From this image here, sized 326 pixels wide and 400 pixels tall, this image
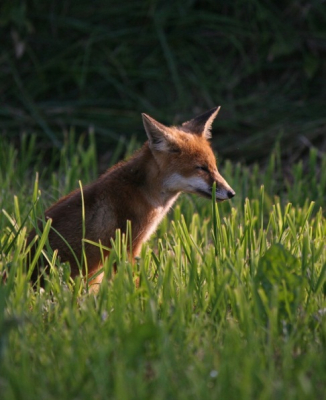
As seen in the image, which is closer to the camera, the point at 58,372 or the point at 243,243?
the point at 58,372

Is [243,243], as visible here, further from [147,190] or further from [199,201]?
[199,201]

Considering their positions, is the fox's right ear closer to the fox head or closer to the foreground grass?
the fox head

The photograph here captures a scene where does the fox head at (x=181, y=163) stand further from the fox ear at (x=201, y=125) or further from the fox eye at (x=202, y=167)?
the fox ear at (x=201, y=125)

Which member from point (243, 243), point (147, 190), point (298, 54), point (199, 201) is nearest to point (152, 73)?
point (298, 54)

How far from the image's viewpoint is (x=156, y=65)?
356 inches

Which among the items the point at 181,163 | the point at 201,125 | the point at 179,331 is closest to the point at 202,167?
the point at 181,163

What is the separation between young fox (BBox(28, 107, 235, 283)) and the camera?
15.5ft

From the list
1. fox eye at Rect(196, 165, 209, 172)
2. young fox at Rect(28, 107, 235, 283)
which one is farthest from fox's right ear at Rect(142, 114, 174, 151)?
fox eye at Rect(196, 165, 209, 172)

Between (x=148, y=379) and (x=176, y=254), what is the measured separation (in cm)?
127

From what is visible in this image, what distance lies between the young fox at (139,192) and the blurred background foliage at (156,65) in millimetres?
3372

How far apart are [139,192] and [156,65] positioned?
172 inches

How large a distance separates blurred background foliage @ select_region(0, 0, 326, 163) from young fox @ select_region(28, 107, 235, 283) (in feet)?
11.1

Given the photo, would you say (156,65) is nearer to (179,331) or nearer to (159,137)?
(159,137)

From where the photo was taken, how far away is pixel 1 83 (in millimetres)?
9055
